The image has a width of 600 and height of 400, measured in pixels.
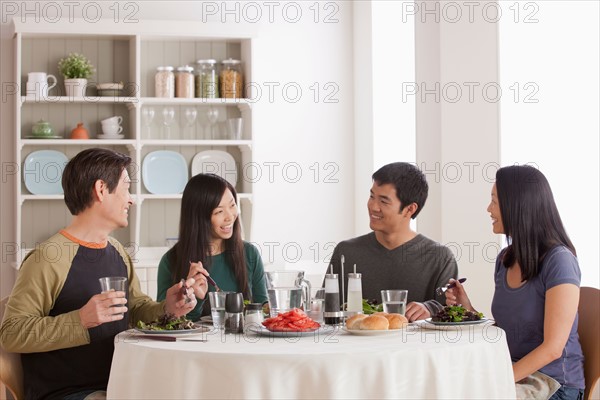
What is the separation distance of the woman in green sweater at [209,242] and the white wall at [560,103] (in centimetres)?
159

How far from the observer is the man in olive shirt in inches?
99.1

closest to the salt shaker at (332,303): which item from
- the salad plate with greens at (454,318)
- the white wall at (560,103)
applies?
the salad plate with greens at (454,318)

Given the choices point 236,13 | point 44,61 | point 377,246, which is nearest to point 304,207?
point 236,13

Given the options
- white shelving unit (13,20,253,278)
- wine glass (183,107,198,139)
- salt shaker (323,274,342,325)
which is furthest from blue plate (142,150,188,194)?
salt shaker (323,274,342,325)

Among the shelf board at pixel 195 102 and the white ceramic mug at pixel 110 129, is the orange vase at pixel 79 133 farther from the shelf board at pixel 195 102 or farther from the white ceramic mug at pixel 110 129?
the shelf board at pixel 195 102

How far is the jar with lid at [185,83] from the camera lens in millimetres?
5418

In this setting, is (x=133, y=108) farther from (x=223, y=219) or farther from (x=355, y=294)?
(x=355, y=294)

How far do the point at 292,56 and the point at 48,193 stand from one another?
1852 mm

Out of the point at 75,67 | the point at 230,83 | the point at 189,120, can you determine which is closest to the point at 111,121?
the point at 75,67

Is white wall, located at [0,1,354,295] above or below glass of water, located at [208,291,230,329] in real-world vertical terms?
above

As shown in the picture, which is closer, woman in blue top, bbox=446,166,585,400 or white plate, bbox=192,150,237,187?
woman in blue top, bbox=446,166,585,400

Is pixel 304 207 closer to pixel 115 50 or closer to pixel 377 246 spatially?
pixel 115 50

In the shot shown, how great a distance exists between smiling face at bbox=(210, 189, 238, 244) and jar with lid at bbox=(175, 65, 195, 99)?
2340 mm

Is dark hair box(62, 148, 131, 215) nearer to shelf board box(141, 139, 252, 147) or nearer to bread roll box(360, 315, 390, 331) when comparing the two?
bread roll box(360, 315, 390, 331)
